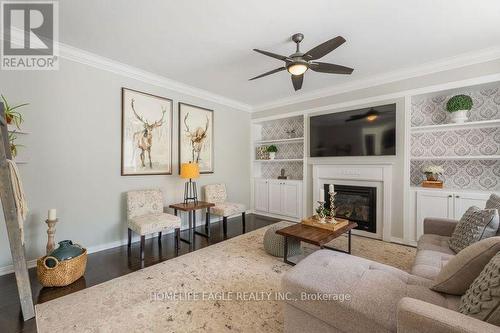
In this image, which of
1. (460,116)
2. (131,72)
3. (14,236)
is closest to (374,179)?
(460,116)

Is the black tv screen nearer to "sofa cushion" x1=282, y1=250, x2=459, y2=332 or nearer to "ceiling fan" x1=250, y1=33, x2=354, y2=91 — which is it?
"ceiling fan" x1=250, y1=33, x2=354, y2=91

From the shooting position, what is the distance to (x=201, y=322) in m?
1.72

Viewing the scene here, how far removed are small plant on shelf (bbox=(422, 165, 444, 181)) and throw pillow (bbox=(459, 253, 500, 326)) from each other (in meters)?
2.72

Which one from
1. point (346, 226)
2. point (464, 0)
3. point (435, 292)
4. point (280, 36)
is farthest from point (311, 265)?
point (464, 0)

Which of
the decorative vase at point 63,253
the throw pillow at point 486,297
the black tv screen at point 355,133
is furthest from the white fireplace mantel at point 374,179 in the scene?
the decorative vase at point 63,253

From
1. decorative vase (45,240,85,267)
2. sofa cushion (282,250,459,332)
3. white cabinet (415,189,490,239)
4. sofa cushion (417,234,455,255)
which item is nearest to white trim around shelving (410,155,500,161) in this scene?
white cabinet (415,189,490,239)

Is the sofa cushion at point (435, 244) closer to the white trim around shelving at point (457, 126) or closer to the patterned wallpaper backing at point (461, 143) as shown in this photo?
the patterned wallpaper backing at point (461, 143)

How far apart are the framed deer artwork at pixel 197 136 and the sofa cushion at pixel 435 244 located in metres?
3.57

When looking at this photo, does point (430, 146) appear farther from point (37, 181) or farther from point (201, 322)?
point (37, 181)

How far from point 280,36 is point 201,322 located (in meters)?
2.90

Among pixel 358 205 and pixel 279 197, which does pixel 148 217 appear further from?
pixel 358 205

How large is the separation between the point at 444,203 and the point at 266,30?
10.7ft

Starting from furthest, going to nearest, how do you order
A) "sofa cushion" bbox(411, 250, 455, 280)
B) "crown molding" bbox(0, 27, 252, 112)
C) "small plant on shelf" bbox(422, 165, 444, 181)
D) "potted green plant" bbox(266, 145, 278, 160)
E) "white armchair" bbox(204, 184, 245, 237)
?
"potted green plant" bbox(266, 145, 278, 160) < "white armchair" bbox(204, 184, 245, 237) < "small plant on shelf" bbox(422, 165, 444, 181) < "crown molding" bbox(0, 27, 252, 112) < "sofa cushion" bbox(411, 250, 455, 280)

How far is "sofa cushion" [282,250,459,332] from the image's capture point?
1168 mm
